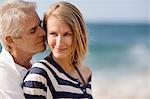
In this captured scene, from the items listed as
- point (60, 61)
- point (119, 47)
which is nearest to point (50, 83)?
point (60, 61)

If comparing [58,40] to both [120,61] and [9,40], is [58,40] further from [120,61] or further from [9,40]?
[120,61]

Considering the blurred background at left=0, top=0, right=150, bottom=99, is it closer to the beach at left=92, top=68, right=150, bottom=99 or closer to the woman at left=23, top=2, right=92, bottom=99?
the beach at left=92, top=68, right=150, bottom=99

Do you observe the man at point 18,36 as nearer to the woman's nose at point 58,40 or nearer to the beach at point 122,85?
the woman's nose at point 58,40

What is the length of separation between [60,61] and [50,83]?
14cm

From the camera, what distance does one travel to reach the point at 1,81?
2043mm

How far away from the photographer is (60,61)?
6.77 feet

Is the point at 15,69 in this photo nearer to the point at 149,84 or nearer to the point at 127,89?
the point at 127,89

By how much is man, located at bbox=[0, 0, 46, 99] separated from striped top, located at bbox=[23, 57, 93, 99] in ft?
0.42

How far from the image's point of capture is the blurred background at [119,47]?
11242 mm

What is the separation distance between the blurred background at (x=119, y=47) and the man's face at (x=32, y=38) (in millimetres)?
5068

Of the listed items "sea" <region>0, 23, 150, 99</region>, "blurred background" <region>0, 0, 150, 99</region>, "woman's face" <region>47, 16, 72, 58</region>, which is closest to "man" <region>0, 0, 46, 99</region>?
"woman's face" <region>47, 16, 72, 58</region>

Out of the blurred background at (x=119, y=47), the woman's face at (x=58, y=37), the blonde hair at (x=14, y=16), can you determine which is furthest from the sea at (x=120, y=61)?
the woman's face at (x=58, y=37)

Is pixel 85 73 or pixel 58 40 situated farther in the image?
pixel 85 73

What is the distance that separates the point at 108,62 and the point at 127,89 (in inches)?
96.8
